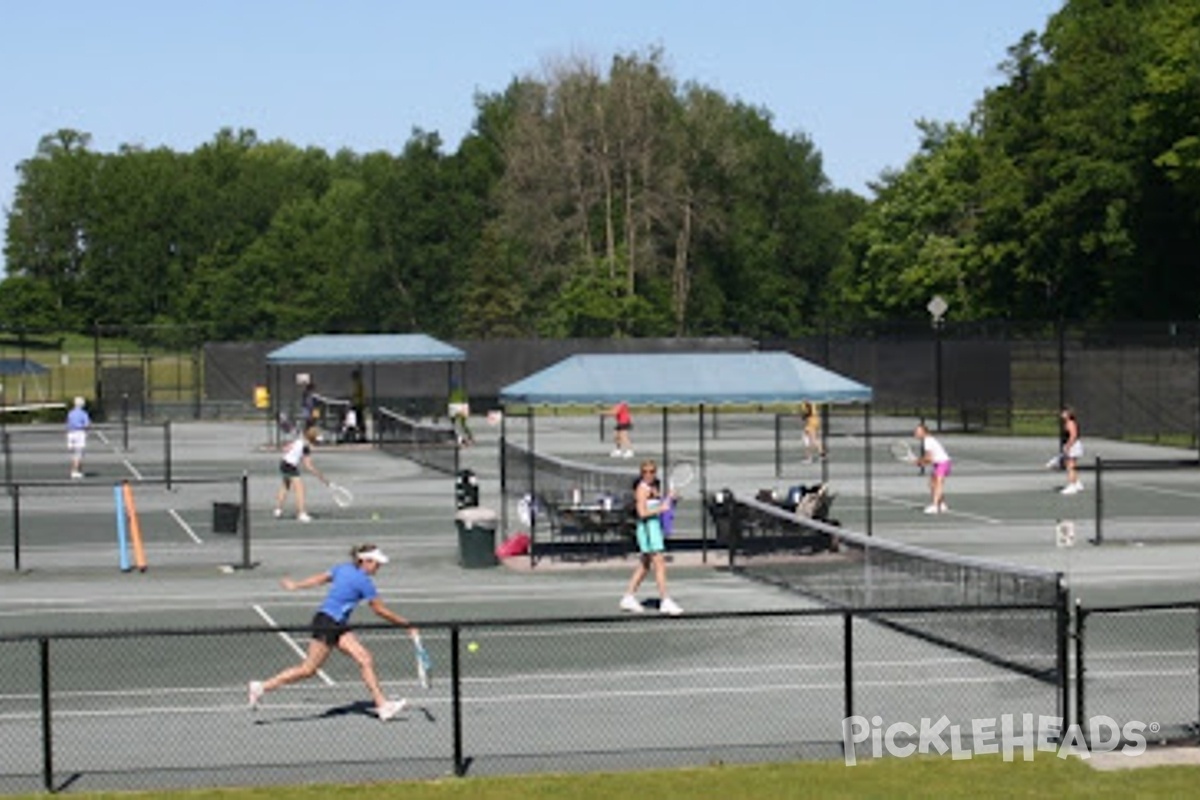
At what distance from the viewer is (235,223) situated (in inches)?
5935

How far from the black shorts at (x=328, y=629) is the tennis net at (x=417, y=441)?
31695 mm

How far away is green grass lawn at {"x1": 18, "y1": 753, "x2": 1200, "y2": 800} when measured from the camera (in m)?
14.6

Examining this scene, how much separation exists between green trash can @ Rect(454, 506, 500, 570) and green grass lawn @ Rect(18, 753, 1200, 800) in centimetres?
1458

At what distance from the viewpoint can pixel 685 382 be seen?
3159cm

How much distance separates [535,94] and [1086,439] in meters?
51.4

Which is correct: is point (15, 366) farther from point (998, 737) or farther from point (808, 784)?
point (808, 784)

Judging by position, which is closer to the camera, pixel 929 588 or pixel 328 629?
pixel 328 629

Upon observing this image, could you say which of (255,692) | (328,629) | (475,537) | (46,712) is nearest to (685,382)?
(475,537)

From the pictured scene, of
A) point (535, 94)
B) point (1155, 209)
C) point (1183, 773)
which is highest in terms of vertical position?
point (535, 94)

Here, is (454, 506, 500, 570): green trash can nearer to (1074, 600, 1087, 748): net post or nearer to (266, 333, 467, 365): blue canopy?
(1074, 600, 1087, 748): net post

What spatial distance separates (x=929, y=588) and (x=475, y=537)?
→ 8598 mm

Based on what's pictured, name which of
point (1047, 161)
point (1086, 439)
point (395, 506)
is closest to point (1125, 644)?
point (395, 506)

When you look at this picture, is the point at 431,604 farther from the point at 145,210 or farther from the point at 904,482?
the point at 145,210

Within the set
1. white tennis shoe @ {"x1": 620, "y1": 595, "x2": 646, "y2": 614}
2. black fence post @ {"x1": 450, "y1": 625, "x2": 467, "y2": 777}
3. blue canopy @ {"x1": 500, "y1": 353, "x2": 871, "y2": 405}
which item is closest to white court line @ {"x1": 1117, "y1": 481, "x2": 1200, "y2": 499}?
blue canopy @ {"x1": 500, "y1": 353, "x2": 871, "y2": 405}
